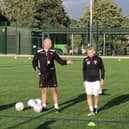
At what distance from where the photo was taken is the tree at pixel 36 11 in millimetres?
94812

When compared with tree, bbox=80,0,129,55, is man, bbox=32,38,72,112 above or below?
below

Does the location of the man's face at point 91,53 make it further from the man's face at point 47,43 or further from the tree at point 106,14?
the tree at point 106,14

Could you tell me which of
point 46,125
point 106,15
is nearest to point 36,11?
point 106,15

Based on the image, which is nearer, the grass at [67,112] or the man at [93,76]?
the grass at [67,112]

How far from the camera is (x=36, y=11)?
9606cm

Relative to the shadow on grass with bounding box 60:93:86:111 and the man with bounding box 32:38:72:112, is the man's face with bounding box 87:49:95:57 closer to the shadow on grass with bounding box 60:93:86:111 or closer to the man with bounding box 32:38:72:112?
the man with bounding box 32:38:72:112

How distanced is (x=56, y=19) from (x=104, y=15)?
13.1 m

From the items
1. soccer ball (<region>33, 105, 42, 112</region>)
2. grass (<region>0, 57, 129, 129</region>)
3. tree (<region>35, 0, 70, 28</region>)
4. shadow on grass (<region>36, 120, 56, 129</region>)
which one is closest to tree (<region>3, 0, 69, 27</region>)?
tree (<region>35, 0, 70, 28</region>)

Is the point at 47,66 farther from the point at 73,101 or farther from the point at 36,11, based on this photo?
the point at 36,11

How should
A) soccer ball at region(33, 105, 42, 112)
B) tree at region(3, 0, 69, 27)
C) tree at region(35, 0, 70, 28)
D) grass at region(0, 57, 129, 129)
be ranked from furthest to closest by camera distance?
tree at region(35, 0, 70, 28), tree at region(3, 0, 69, 27), soccer ball at region(33, 105, 42, 112), grass at region(0, 57, 129, 129)

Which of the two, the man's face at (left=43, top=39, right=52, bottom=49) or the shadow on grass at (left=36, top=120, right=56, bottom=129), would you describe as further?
the man's face at (left=43, top=39, right=52, bottom=49)

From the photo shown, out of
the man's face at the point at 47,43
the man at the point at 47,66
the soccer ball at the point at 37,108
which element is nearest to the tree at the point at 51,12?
the man at the point at 47,66

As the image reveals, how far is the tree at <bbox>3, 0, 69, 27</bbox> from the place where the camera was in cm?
9481

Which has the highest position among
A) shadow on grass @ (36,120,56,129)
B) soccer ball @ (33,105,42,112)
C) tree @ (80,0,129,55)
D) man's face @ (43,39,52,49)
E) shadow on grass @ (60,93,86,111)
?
tree @ (80,0,129,55)
